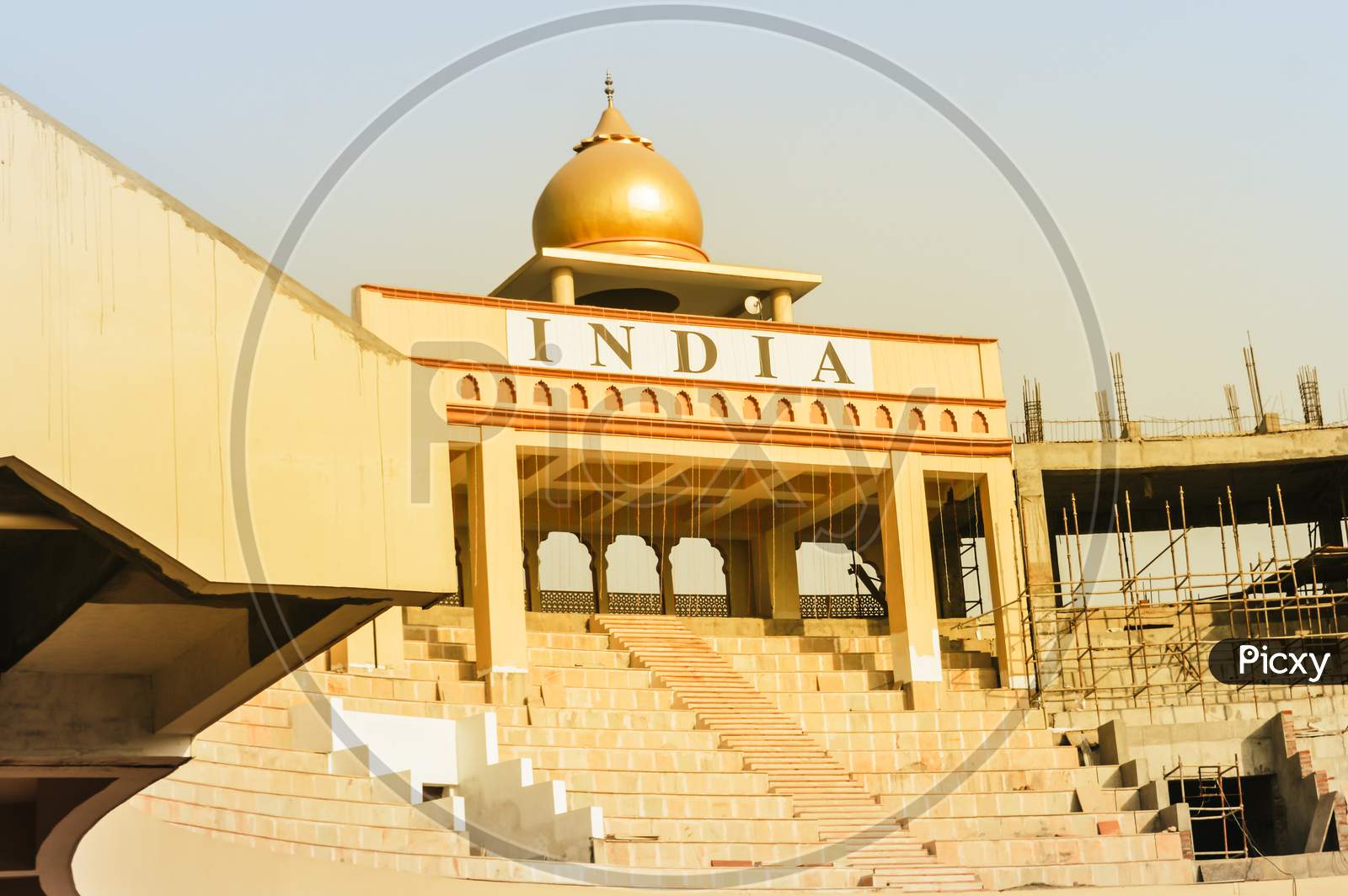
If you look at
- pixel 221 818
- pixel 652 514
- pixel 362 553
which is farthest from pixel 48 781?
pixel 652 514

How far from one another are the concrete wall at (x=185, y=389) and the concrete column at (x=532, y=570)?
20638mm

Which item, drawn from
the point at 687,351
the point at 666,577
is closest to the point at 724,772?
the point at 687,351

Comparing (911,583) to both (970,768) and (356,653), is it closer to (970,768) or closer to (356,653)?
(970,768)

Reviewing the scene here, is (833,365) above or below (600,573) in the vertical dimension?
above

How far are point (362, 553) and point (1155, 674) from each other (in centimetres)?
2160

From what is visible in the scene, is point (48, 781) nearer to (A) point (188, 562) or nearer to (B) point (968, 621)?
(A) point (188, 562)

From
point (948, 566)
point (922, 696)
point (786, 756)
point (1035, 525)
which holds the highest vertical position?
point (1035, 525)

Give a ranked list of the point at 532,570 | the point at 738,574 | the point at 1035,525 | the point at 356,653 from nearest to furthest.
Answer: the point at 356,653, the point at 532,570, the point at 1035,525, the point at 738,574

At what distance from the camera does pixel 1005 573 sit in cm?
2647

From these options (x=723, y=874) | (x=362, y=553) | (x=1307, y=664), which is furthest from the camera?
(x=1307, y=664)

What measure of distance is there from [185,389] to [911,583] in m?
19.0

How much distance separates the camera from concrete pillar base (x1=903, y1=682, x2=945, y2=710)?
82.1 ft

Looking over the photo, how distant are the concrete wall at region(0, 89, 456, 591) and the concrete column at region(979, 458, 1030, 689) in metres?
18.7

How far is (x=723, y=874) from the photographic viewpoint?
18.7 meters
